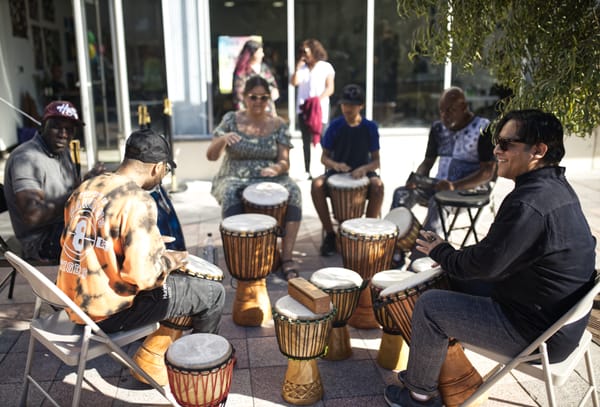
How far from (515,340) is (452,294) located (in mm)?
320

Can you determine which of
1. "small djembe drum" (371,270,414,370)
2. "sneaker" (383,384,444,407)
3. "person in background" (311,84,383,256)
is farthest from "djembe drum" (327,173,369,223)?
"sneaker" (383,384,444,407)

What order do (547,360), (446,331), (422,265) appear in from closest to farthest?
(547,360) < (446,331) < (422,265)

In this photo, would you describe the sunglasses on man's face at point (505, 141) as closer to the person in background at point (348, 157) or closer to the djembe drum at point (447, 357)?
the djembe drum at point (447, 357)

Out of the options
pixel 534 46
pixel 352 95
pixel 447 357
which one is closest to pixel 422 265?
pixel 447 357

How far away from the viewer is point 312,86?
7.21 m

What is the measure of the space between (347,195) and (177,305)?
7.20 feet

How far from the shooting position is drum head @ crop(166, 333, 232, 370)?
92.9 inches

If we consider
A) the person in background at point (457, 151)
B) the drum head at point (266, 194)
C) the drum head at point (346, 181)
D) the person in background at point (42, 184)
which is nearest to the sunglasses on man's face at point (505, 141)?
the person in background at point (457, 151)

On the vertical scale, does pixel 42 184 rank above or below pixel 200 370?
above

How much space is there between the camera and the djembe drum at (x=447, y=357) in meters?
2.67

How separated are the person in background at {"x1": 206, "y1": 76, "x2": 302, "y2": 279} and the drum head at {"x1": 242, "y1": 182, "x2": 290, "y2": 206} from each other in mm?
124

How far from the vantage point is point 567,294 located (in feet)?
7.42

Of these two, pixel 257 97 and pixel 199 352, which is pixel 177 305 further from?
pixel 257 97

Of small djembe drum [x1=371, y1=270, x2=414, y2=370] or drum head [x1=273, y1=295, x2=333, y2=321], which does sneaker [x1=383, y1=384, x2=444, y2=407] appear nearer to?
small djembe drum [x1=371, y1=270, x2=414, y2=370]
